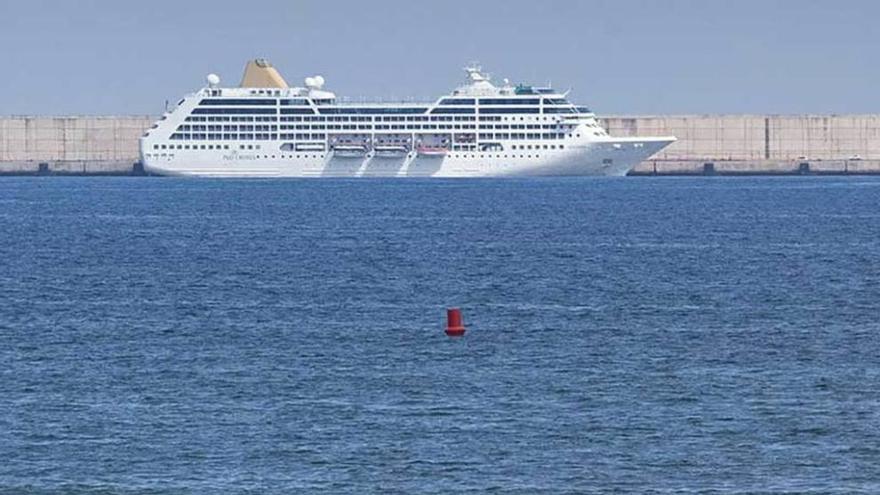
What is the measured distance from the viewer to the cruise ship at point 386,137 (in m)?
118

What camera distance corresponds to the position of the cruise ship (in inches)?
4653

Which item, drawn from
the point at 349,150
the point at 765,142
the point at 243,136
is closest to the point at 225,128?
the point at 243,136

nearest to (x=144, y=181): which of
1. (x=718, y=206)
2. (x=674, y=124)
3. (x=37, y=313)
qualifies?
(x=674, y=124)

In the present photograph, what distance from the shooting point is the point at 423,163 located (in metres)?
121

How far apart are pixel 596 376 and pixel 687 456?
206 inches

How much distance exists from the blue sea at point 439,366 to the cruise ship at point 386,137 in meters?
58.4

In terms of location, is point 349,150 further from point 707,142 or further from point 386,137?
point 707,142

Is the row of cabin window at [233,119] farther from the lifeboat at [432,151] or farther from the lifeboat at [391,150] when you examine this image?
the lifeboat at [432,151]

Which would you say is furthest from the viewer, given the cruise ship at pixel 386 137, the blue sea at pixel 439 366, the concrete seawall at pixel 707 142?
the concrete seawall at pixel 707 142

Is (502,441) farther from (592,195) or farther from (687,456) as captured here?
(592,195)

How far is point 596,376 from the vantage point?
28453 mm

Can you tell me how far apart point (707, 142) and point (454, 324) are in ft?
344

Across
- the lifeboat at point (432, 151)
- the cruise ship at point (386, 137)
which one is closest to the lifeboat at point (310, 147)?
the cruise ship at point (386, 137)

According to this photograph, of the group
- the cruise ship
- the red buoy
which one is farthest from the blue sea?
the cruise ship
